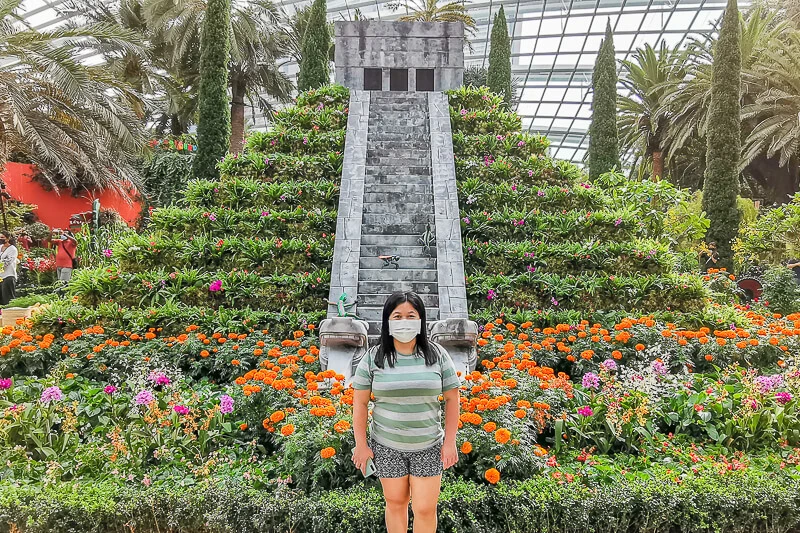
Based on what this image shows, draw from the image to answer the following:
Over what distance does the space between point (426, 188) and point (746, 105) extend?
1814 centimetres

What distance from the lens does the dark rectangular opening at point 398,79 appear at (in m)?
15.6

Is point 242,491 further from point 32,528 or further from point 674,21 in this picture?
point 674,21

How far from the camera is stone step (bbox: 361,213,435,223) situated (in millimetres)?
9891

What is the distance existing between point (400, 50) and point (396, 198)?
6973 millimetres

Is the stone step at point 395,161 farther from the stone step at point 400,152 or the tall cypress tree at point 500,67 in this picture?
the tall cypress tree at point 500,67

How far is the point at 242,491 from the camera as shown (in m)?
3.41

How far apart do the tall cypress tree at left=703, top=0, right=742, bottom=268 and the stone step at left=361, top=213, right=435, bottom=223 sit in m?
8.40

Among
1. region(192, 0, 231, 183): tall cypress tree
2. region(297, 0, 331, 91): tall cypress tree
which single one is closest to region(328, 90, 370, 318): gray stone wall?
region(192, 0, 231, 183): tall cypress tree

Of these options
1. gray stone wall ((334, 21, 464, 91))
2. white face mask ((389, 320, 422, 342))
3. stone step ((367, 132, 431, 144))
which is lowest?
white face mask ((389, 320, 422, 342))

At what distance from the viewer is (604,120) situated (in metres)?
21.4

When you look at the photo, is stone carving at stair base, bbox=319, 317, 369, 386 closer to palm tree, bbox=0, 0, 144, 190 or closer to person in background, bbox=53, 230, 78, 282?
palm tree, bbox=0, 0, 144, 190

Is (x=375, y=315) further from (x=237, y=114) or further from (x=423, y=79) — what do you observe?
(x=237, y=114)

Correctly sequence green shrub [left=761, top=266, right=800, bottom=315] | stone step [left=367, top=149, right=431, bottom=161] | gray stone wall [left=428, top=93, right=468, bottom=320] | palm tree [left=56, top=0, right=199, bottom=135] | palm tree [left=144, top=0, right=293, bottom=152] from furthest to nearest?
palm tree [left=56, top=0, right=199, bottom=135]
palm tree [left=144, top=0, right=293, bottom=152]
stone step [left=367, top=149, right=431, bottom=161]
green shrub [left=761, top=266, right=800, bottom=315]
gray stone wall [left=428, top=93, right=468, bottom=320]

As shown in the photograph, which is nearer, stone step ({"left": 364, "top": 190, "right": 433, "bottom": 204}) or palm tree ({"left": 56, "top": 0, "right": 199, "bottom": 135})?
stone step ({"left": 364, "top": 190, "right": 433, "bottom": 204})
